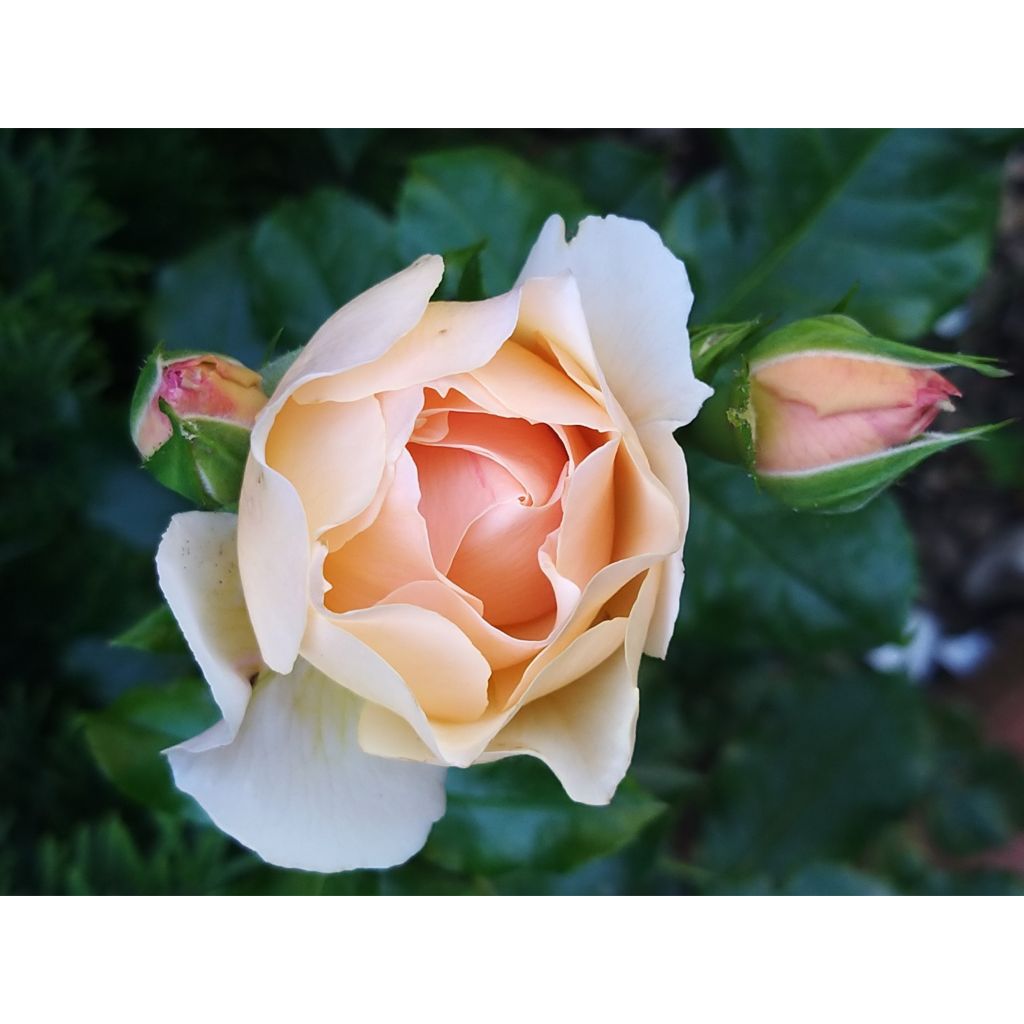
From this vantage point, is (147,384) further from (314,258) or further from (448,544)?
(314,258)

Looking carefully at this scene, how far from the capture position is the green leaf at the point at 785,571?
0.83m

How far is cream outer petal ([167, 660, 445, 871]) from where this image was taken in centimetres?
50

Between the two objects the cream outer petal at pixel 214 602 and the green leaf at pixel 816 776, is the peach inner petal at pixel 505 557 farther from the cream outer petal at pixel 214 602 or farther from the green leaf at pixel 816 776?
the green leaf at pixel 816 776

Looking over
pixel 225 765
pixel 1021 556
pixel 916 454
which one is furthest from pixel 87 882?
pixel 1021 556

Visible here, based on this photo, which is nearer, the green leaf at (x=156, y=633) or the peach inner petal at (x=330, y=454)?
the peach inner petal at (x=330, y=454)

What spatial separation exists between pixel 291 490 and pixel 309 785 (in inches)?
6.5

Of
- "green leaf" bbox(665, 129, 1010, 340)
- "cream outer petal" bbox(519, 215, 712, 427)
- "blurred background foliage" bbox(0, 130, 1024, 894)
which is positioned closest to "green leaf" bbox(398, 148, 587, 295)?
"blurred background foliage" bbox(0, 130, 1024, 894)

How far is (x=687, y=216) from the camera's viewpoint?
3.21 feet

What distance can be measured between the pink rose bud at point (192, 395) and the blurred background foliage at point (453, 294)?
5.6 inches

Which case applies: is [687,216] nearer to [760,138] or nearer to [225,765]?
[760,138]

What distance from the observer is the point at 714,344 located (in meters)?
0.56

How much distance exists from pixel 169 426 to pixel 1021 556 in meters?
1.40

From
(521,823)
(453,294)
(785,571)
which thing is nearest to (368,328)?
(453,294)

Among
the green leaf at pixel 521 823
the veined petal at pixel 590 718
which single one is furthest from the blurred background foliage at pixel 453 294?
the veined petal at pixel 590 718
